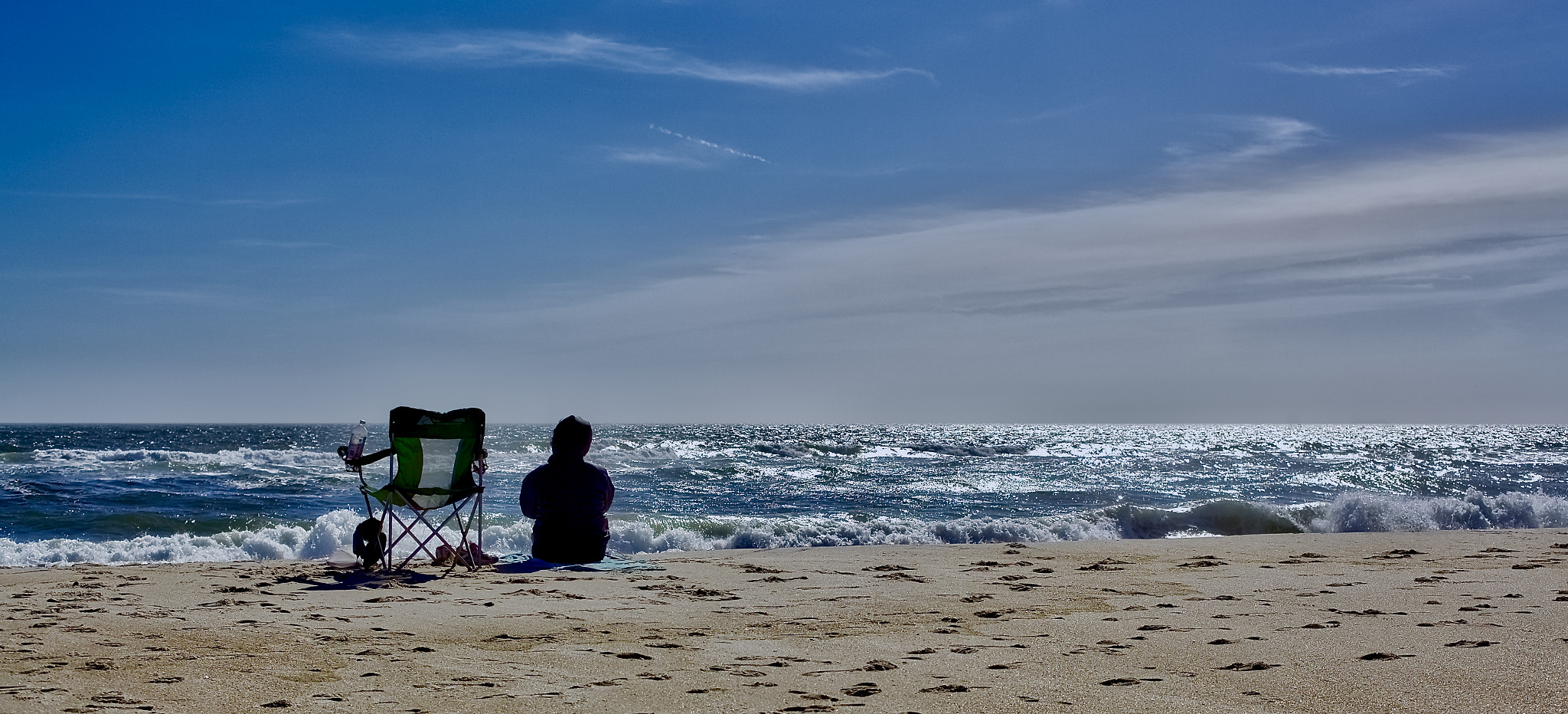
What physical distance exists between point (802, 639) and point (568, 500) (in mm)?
3796

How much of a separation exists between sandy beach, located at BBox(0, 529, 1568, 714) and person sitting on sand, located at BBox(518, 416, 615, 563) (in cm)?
58

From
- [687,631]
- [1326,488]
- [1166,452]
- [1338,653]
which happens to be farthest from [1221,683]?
[1166,452]

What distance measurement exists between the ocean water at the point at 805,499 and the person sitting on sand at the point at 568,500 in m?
4.46

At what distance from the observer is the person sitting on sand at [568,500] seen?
27.9ft

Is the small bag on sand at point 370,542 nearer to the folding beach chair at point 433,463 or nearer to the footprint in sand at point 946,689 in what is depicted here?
the folding beach chair at point 433,463

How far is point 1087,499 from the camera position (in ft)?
78.1

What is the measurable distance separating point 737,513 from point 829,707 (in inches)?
656

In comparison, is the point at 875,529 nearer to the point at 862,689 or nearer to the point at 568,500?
the point at 568,500

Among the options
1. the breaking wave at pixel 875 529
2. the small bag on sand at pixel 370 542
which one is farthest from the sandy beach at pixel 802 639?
the breaking wave at pixel 875 529

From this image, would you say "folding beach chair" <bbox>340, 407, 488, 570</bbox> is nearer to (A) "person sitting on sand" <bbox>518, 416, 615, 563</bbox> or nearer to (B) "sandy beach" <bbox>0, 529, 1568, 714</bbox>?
(A) "person sitting on sand" <bbox>518, 416, 615, 563</bbox>

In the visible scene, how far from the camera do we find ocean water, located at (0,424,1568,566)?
535 inches

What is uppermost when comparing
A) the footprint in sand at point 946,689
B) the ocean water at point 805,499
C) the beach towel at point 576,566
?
the footprint in sand at point 946,689

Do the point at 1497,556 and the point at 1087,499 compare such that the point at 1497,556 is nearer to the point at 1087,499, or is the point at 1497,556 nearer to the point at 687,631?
the point at 687,631

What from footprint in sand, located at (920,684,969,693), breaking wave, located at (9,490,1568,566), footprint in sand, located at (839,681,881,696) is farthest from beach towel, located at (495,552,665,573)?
footprint in sand, located at (920,684,969,693)
